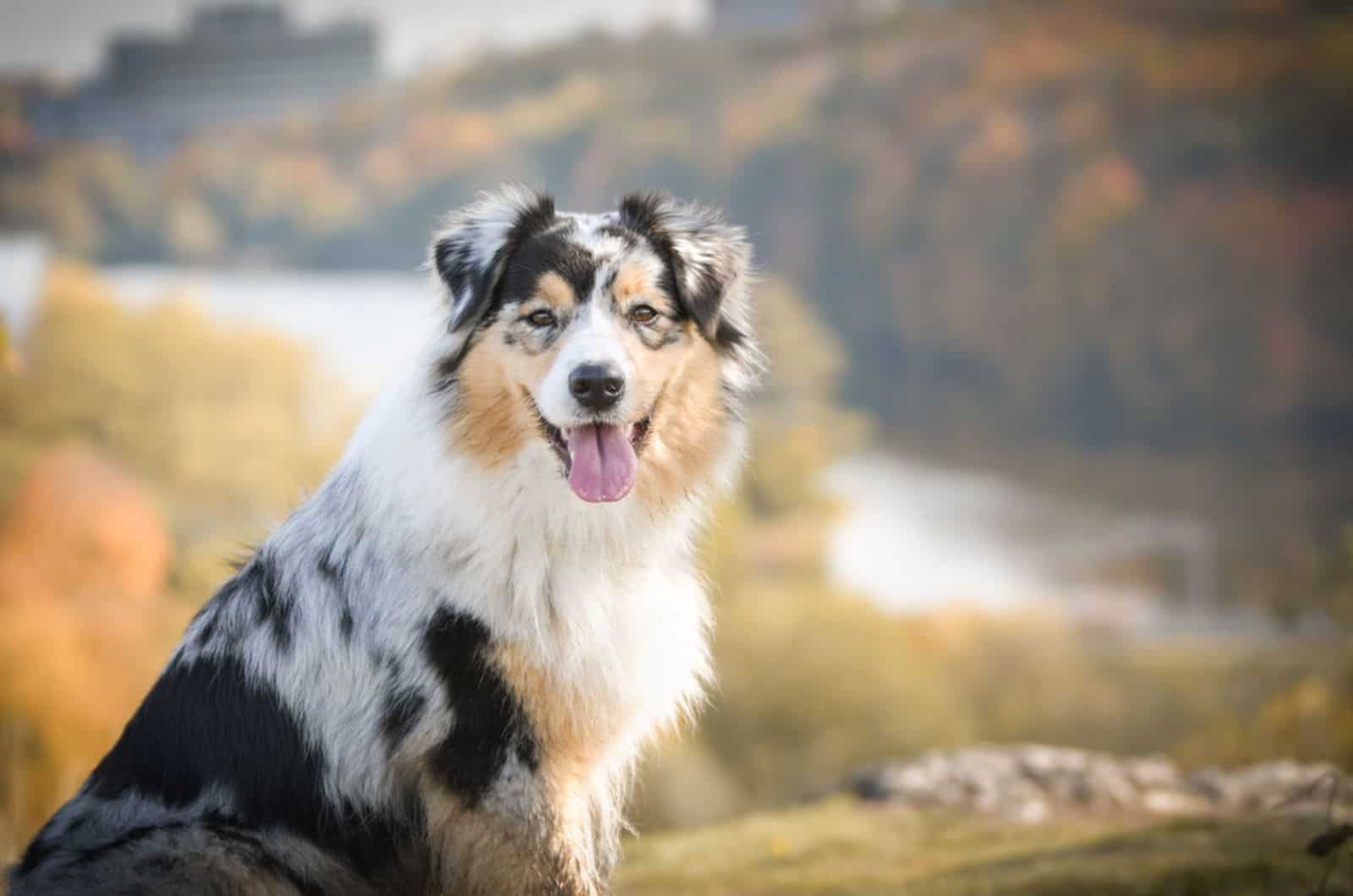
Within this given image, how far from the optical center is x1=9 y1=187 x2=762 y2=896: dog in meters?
2.71

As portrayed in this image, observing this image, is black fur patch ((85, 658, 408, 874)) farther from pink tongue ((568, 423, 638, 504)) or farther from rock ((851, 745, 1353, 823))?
rock ((851, 745, 1353, 823))

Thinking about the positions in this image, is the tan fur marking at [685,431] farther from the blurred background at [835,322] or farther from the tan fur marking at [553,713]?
the blurred background at [835,322]

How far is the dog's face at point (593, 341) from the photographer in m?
2.92

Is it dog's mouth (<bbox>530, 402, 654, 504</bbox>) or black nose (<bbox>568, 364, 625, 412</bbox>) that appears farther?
dog's mouth (<bbox>530, 402, 654, 504</bbox>)

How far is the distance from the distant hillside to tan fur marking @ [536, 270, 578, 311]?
7.58 metres

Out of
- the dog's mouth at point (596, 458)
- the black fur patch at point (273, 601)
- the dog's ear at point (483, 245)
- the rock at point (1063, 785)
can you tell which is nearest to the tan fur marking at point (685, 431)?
the dog's mouth at point (596, 458)

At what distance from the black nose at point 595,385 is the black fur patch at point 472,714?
1.86 ft

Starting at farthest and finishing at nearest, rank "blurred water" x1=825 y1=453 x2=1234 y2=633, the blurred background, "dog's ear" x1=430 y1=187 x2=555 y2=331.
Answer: "blurred water" x1=825 y1=453 x2=1234 y2=633
the blurred background
"dog's ear" x1=430 y1=187 x2=555 y2=331

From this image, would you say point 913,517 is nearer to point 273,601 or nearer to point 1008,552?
point 1008,552

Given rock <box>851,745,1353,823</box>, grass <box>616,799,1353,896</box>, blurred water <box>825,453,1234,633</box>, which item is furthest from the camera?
blurred water <box>825,453,1234,633</box>

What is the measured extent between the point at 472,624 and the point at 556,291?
0.82 m

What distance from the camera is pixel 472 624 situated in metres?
2.80

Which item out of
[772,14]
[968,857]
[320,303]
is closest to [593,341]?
[968,857]

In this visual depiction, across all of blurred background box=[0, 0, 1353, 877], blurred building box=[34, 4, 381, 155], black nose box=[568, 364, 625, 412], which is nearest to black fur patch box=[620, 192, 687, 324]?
black nose box=[568, 364, 625, 412]
